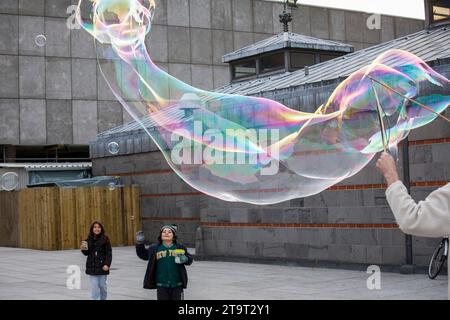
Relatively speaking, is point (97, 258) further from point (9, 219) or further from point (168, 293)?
point (9, 219)

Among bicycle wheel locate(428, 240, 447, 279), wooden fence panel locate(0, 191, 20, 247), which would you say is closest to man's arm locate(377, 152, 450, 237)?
bicycle wheel locate(428, 240, 447, 279)

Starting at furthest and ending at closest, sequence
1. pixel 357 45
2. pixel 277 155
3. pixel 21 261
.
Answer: pixel 357 45
pixel 21 261
pixel 277 155

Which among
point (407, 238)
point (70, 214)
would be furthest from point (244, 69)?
point (407, 238)

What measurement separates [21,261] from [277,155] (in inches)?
551

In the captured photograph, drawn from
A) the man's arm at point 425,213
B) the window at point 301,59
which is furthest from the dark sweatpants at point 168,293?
the window at point 301,59

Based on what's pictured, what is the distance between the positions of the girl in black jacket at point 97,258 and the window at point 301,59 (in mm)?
17907

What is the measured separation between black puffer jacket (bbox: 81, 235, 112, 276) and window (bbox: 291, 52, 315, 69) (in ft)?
58.9

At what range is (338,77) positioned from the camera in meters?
18.9

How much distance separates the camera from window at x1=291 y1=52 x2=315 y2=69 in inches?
1145

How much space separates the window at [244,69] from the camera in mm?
30734

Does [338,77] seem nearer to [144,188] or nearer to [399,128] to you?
[399,128]

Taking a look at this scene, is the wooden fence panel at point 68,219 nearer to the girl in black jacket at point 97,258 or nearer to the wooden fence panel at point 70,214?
the wooden fence panel at point 70,214

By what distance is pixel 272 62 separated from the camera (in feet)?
97.8
